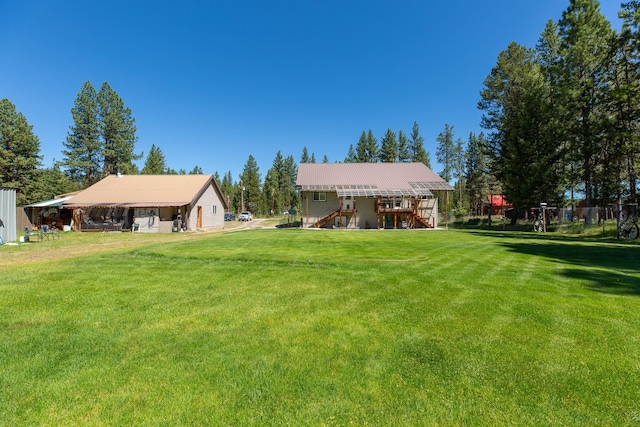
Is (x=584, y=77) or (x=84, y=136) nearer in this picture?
(x=584, y=77)

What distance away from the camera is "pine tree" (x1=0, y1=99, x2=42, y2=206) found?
109 feet

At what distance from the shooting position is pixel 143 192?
2562 cm

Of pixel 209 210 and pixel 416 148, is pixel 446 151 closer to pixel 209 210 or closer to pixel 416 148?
pixel 416 148

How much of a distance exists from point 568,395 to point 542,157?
98.7 ft

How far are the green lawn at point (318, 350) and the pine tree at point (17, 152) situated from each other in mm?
39048

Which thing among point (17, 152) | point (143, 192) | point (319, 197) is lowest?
point (319, 197)

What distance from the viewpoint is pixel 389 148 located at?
2159 inches

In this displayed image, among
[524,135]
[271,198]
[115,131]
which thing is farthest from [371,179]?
[115,131]

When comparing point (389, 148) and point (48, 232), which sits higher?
point (389, 148)

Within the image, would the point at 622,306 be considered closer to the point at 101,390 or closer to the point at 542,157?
the point at 101,390

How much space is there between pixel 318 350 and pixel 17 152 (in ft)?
156

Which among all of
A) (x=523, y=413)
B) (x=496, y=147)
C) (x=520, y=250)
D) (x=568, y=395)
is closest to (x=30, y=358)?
(x=523, y=413)

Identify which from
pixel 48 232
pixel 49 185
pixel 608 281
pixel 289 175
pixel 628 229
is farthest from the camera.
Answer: pixel 289 175

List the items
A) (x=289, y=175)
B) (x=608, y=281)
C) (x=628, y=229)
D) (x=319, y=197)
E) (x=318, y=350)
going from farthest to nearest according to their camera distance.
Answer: (x=289, y=175) → (x=319, y=197) → (x=628, y=229) → (x=608, y=281) → (x=318, y=350)
